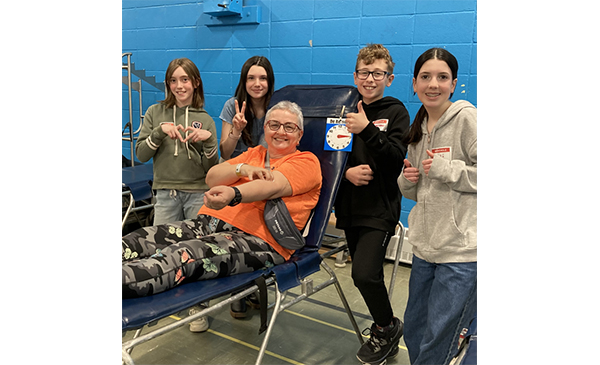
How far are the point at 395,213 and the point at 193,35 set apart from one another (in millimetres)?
3021

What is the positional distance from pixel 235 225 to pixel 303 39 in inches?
84.2

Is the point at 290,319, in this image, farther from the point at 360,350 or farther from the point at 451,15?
the point at 451,15

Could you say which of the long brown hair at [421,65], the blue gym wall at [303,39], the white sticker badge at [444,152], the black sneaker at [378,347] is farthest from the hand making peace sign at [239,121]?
the blue gym wall at [303,39]

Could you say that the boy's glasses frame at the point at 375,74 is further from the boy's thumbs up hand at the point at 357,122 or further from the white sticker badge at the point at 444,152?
the white sticker badge at the point at 444,152

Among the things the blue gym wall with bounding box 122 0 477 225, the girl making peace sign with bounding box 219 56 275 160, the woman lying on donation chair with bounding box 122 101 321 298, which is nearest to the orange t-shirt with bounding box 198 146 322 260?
the woman lying on donation chair with bounding box 122 101 321 298

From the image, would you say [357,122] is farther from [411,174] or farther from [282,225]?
[282,225]

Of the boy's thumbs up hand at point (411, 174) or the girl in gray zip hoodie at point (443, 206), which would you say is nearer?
the girl in gray zip hoodie at point (443, 206)

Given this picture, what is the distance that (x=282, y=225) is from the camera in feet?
6.44

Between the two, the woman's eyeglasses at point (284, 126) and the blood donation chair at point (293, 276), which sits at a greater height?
the woman's eyeglasses at point (284, 126)

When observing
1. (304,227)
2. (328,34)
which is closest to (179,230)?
(304,227)

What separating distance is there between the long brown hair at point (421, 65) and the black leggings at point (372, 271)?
1.79 feet

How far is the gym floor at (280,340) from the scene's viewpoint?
7.05 feet

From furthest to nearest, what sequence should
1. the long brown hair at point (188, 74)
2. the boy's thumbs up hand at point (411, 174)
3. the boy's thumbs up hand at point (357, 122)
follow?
1. the long brown hair at point (188, 74)
2. the boy's thumbs up hand at point (357, 122)
3. the boy's thumbs up hand at point (411, 174)

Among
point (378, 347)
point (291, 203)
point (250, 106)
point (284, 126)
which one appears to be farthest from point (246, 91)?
point (378, 347)
